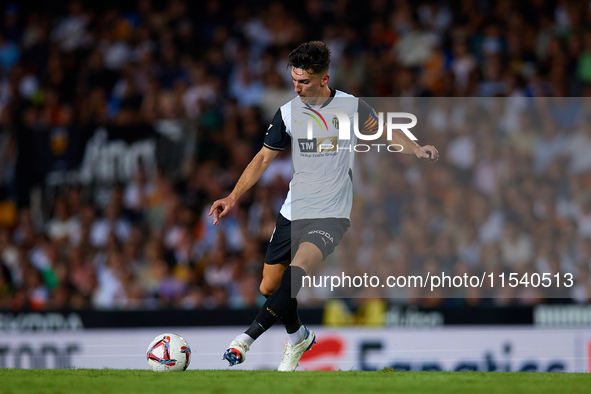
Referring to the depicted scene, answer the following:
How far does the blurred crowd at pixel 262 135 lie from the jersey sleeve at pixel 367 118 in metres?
3.11

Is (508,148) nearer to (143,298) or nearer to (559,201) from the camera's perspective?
(559,201)

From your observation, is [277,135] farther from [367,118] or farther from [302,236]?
[302,236]

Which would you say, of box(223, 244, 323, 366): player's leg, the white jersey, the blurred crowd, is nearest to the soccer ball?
box(223, 244, 323, 366): player's leg

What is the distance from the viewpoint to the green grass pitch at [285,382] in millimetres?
4676

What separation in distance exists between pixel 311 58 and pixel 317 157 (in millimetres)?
828

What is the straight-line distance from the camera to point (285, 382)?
504cm

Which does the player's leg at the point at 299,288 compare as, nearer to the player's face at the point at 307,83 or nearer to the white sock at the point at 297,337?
the white sock at the point at 297,337

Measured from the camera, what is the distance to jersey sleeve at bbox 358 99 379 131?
614cm

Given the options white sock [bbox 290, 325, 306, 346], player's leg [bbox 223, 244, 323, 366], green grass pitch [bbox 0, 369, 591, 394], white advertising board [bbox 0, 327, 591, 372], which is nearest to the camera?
green grass pitch [bbox 0, 369, 591, 394]

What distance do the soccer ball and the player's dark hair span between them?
2453 mm

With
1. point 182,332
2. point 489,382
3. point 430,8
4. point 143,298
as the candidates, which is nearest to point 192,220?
point 143,298

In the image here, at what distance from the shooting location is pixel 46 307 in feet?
30.1

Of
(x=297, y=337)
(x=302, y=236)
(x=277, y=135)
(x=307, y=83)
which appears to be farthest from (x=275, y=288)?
(x=307, y=83)

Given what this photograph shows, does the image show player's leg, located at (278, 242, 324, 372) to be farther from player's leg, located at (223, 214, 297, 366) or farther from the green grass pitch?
the green grass pitch
